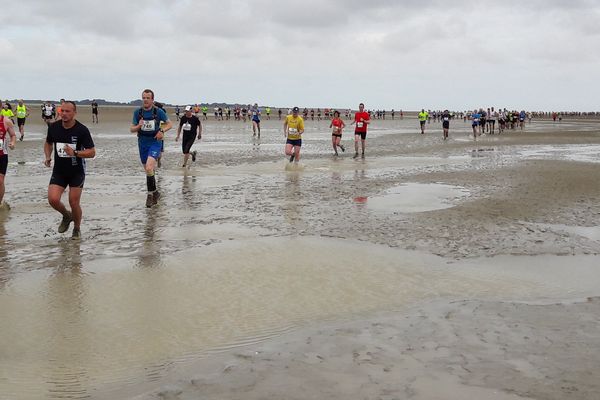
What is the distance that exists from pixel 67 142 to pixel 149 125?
115 inches

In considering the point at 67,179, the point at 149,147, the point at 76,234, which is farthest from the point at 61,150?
the point at 149,147

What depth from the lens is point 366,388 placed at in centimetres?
354

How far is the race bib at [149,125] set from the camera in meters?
10.6

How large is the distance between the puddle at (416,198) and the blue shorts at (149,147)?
3738 millimetres

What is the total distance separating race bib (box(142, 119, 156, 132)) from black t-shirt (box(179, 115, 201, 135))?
520 centimetres

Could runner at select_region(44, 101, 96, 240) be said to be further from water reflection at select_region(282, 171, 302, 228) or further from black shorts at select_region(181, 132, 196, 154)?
black shorts at select_region(181, 132, 196, 154)

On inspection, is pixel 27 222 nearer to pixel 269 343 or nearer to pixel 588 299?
pixel 269 343

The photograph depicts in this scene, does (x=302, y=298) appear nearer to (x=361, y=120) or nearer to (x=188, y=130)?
(x=188, y=130)

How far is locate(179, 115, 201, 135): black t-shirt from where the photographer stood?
52.4ft

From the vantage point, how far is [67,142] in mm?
7812

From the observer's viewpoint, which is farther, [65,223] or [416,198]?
[416,198]

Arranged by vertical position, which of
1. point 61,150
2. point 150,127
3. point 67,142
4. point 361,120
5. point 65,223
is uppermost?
point 361,120

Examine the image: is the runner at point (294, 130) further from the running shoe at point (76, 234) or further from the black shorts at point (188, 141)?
Answer: the running shoe at point (76, 234)

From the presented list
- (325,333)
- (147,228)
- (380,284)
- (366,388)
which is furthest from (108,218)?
(366,388)
